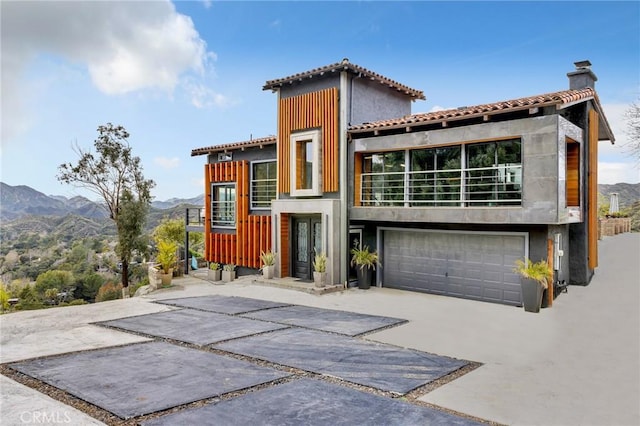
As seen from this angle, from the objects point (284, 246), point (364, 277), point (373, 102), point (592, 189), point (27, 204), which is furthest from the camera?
point (27, 204)

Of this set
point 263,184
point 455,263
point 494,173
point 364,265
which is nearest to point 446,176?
point 494,173

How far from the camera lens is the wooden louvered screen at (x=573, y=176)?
45.9 feet

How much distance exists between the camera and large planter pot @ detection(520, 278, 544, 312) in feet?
36.6

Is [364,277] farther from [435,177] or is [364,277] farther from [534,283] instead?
[534,283]

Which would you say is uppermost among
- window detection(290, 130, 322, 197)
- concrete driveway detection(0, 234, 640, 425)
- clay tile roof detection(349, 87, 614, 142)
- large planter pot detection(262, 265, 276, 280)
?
clay tile roof detection(349, 87, 614, 142)

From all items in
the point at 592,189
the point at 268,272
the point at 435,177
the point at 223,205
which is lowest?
the point at 268,272

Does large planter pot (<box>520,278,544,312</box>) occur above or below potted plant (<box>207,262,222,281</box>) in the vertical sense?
above

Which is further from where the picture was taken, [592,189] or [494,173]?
[592,189]

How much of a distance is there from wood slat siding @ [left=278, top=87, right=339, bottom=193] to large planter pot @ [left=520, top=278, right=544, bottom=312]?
658 centimetres

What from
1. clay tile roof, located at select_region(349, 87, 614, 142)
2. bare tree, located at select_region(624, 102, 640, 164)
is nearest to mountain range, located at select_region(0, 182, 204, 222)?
clay tile roof, located at select_region(349, 87, 614, 142)

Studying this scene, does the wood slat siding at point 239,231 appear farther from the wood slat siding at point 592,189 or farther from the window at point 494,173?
the wood slat siding at point 592,189

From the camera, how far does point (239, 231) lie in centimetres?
1895

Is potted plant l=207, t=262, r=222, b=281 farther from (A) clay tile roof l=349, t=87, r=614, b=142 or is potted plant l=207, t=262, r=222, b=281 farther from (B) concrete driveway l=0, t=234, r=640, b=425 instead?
(A) clay tile roof l=349, t=87, r=614, b=142

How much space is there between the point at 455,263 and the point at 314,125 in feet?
21.9
